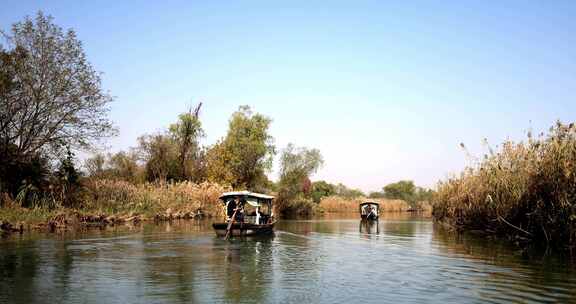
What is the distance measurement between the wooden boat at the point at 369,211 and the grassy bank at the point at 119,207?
1345cm

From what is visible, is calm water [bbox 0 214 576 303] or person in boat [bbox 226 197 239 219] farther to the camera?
person in boat [bbox 226 197 239 219]

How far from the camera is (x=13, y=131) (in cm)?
3222

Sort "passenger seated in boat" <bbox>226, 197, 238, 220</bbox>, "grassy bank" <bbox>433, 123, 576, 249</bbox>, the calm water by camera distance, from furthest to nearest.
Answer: "passenger seated in boat" <bbox>226, 197, 238, 220</bbox> → "grassy bank" <bbox>433, 123, 576, 249</bbox> → the calm water

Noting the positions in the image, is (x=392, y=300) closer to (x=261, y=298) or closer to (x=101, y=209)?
(x=261, y=298)

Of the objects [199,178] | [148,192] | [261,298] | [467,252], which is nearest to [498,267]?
[467,252]

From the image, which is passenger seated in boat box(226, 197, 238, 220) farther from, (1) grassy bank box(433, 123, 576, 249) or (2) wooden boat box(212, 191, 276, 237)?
(1) grassy bank box(433, 123, 576, 249)

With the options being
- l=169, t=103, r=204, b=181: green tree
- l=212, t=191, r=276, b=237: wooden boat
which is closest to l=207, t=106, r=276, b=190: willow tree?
l=169, t=103, r=204, b=181: green tree

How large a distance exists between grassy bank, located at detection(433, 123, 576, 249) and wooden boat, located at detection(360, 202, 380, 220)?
13.4m

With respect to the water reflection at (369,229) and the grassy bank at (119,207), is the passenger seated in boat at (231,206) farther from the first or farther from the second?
the grassy bank at (119,207)

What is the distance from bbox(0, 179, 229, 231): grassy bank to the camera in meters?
29.5

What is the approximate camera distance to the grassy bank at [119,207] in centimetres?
2950

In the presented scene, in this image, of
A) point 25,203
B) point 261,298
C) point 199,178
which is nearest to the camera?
point 261,298

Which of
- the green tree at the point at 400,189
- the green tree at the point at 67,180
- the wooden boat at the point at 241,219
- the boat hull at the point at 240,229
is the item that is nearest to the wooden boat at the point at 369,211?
the wooden boat at the point at 241,219

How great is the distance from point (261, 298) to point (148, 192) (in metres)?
34.2
